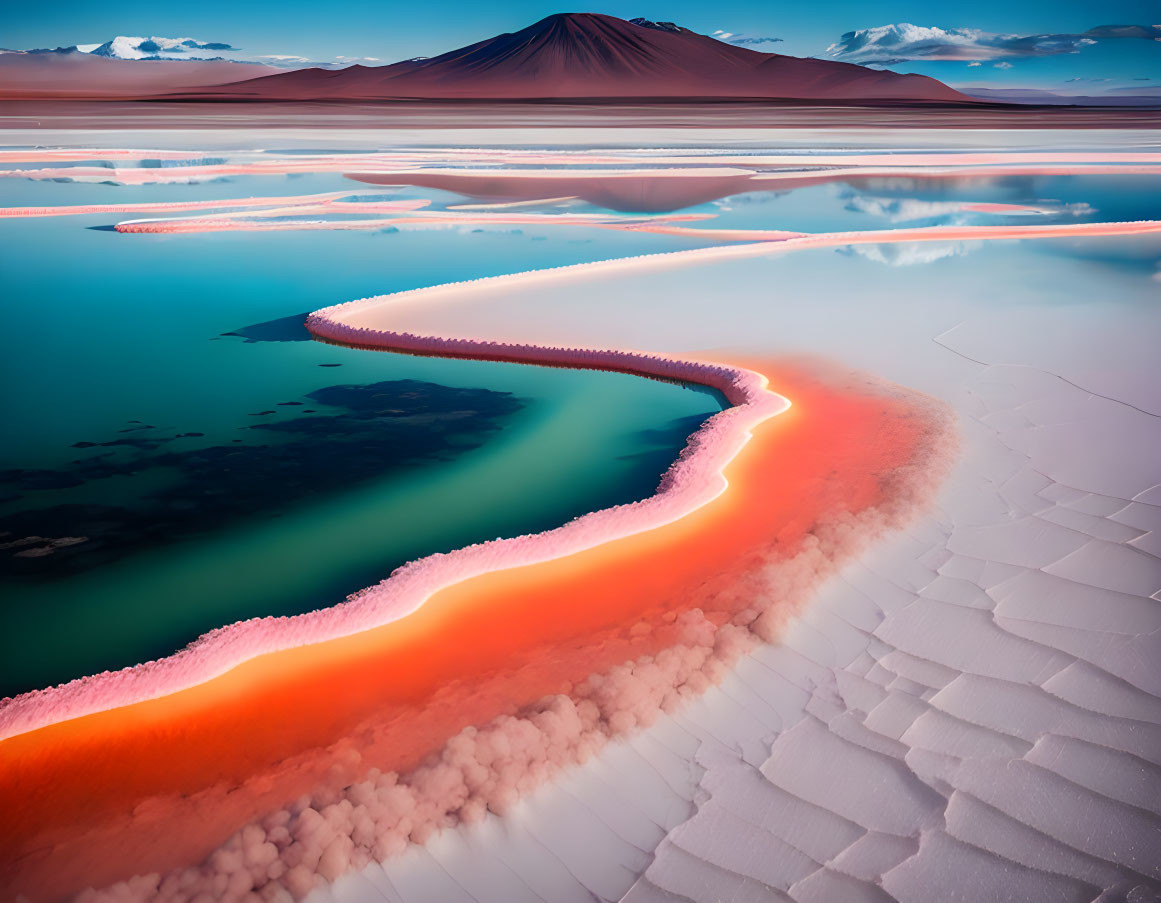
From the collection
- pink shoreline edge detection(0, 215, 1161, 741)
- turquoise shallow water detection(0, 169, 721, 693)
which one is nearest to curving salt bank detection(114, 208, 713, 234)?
turquoise shallow water detection(0, 169, 721, 693)

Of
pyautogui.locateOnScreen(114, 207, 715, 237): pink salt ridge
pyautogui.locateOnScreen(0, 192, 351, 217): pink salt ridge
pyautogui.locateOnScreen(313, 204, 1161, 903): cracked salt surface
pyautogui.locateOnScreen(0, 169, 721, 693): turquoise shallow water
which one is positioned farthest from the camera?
pyautogui.locateOnScreen(0, 192, 351, 217): pink salt ridge

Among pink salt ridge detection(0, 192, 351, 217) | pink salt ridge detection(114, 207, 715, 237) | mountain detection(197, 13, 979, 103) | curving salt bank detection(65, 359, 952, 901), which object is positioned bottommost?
curving salt bank detection(65, 359, 952, 901)

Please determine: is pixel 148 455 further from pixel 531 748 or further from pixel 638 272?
pixel 638 272

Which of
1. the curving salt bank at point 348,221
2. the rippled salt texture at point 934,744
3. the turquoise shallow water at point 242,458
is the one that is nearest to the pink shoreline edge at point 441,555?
the turquoise shallow water at point 242,458

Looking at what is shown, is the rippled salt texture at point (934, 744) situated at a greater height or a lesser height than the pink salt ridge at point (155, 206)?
lesser

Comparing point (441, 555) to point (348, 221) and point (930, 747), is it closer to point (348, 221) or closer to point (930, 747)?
point (930, 747)

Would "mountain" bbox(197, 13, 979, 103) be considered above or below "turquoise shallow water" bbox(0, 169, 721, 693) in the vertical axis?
above

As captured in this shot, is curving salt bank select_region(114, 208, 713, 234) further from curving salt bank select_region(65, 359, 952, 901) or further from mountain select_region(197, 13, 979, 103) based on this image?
mountain select_region(197, 13, 979, 103)

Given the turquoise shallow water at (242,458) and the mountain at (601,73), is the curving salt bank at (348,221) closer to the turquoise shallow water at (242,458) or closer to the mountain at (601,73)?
the turquoise shallow water at (242,458)
